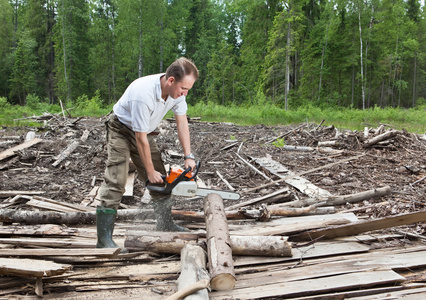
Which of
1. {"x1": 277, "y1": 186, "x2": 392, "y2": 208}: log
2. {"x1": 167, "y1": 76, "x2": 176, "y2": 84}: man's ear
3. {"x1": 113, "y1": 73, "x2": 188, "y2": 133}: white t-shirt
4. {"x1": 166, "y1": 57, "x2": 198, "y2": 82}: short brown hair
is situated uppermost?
{"x1": 166, "y1": 57, "x2": 198, "y2": 82}: short brown hair

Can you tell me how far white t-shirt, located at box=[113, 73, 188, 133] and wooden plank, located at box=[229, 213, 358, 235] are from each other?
153 centimetres

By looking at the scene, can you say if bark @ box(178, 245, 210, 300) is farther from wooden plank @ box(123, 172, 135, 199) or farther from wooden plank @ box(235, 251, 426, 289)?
wooden plank @ box(123, 172, 135, 199)

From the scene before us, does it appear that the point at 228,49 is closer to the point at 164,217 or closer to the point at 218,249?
the point at 164,217

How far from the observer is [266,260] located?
108 inches

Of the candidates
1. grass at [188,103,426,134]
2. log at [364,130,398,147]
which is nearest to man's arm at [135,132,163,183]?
log at [364,130,398,147]

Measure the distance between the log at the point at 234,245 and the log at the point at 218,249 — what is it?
0.54 ft

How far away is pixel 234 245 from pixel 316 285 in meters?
0.76

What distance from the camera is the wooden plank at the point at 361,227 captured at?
2.95 meters

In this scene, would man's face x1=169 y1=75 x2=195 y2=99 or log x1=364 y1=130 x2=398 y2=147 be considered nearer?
man's face x1=169 y1=75 x2=195 y2=99

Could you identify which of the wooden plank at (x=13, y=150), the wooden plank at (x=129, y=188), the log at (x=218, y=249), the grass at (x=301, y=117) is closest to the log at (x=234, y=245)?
the log at (x=218, y=249)

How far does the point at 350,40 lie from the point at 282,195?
30.3 meters

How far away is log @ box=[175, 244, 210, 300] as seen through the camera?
2.04 meters

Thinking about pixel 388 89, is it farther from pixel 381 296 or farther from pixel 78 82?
pixel 381 296

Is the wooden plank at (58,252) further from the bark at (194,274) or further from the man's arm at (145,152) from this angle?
the man's arm at (145,152)
